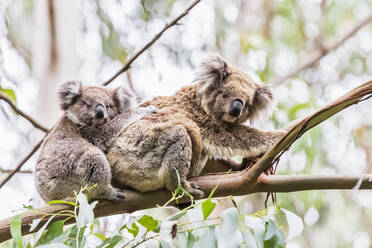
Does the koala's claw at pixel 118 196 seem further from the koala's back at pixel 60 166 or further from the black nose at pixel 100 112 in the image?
the black nose at pixel 100 112

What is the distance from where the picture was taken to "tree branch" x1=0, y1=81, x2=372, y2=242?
6.68 ft

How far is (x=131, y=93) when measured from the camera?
134 inches

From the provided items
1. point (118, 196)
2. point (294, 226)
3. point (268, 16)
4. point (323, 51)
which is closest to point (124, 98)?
point (118, 196)

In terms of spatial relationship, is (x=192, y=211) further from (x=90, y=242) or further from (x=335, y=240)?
(x=335, y=240)

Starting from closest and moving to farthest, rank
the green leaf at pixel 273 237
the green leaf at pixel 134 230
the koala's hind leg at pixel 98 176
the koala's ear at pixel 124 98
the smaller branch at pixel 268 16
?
the green leaf at pixel 273 237, the green leaf at pixel 134 230, the koala's hind leg at pixel 98 176, the koala's ear at pixel 124 98, the smaller branch at pixel 268 16

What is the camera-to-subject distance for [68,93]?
10.8 feet

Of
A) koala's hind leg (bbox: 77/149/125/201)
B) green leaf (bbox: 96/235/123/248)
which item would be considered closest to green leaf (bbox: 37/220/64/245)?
green leaf (bbox: 96/235/123/248)

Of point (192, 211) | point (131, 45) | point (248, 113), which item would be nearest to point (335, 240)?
point (131, 45)

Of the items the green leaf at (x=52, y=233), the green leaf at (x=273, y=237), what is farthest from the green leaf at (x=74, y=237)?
the green leaf at (x=273, y=237)

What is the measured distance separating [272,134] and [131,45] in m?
4.76

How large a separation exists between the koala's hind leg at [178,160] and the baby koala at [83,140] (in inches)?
12.0

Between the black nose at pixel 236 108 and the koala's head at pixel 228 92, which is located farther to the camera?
the koala's head at pixel 228 92

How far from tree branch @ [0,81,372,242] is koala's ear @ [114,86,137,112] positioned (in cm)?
84

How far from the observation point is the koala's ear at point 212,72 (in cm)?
327
